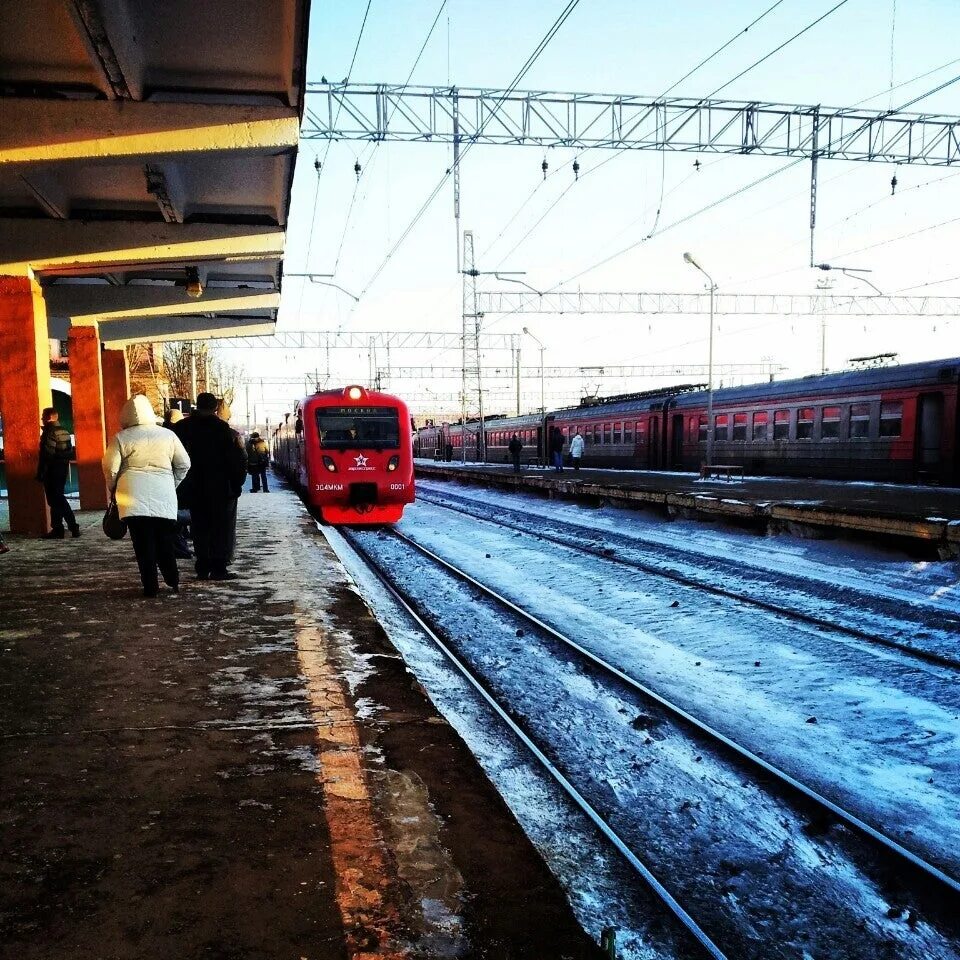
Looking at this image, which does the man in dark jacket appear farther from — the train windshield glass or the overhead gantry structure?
the train windshield glass

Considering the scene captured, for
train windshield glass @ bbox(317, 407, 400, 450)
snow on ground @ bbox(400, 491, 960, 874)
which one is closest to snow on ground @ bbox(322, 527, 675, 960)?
snow on ground @ bbox(400, 491, 960, 874)

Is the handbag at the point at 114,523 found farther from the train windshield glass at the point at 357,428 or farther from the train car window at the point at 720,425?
the train car window at the point at 720,425

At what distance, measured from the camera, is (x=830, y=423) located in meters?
19.9

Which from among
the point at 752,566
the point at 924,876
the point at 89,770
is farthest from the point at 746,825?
the point at 752,566

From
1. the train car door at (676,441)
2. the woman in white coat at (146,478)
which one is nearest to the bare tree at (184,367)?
the train car door at (676,441)

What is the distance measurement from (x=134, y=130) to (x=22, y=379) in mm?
4630

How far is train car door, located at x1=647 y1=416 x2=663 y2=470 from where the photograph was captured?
2773 centimetres

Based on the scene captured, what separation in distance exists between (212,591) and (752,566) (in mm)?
7369

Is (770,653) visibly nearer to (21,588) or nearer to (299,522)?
(21,588)

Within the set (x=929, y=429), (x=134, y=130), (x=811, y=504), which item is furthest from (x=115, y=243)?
(x=929, y=429)

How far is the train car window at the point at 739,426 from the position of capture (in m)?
23.3

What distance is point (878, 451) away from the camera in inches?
724

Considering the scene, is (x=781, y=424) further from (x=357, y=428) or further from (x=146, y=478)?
(x=146, y=478)

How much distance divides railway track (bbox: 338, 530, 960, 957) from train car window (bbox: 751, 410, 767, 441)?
17.3m
